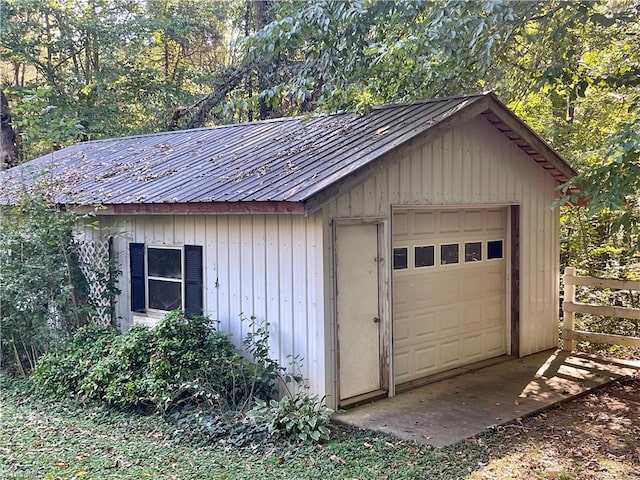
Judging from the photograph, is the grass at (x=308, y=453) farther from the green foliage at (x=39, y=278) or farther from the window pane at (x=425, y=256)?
the window pane at (x=425, y=256)

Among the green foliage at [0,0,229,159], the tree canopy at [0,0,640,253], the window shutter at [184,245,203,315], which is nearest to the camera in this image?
the tree canopy at [0,0,640,253]

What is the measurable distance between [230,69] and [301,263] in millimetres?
10630

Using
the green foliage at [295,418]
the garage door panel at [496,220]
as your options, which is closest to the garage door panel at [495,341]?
the garage door panel at [496,220]

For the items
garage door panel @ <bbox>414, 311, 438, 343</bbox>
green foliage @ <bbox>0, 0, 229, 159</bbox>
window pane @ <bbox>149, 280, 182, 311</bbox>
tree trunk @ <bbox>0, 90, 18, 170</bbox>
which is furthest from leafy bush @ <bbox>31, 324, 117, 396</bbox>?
green foliage @ <bbox>0, 0, 229, 159</bbox>

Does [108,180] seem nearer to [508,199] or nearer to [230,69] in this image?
[508,199]

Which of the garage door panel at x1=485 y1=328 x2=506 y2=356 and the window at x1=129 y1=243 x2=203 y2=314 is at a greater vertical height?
the window at x1=129 y1=243 x2=203 y2=314

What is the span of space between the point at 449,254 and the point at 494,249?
1.07 m

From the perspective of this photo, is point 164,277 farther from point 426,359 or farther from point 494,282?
point 494,282

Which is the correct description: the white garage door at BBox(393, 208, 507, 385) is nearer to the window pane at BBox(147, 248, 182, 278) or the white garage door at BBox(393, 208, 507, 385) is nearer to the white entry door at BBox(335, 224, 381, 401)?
the white entry door at BBox(335, 224, 381, 401)

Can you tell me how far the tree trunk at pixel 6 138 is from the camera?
16.4 meters

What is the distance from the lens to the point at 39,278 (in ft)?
26.4

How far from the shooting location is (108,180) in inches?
371

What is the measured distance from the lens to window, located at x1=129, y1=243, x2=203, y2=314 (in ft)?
25.3

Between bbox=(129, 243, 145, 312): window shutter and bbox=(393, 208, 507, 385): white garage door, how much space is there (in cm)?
346
